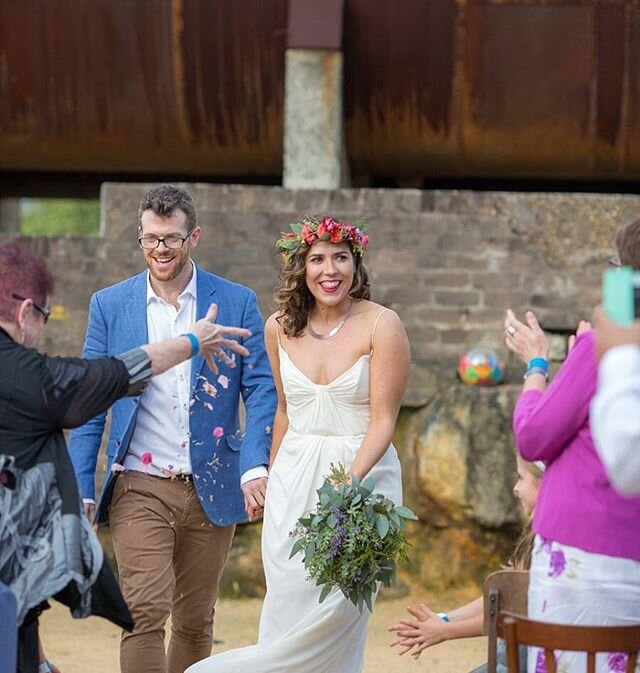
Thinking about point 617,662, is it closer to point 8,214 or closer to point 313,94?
point 313,94

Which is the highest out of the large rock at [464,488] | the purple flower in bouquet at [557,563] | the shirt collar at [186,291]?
the shirt collar at [186,291]

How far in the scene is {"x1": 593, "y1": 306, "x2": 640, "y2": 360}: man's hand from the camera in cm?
281

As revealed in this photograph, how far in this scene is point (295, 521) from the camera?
4762 mm

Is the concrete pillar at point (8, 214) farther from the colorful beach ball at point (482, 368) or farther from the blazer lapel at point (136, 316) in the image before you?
the blazer lapel at point (136, 316)

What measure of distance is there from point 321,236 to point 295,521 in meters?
1.03

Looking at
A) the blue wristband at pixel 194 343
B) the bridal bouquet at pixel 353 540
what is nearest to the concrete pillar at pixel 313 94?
the bridal bouquet at pixel 353 540

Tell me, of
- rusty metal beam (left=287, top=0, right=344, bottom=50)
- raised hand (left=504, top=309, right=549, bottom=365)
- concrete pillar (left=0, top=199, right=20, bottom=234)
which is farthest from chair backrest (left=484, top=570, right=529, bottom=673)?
concrete pillar (left=0, top=199, right=20, bottom=234)

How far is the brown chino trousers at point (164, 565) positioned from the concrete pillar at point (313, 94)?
3605mm

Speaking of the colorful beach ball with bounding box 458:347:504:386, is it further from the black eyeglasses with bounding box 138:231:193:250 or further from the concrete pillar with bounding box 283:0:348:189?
the black eyeglasses with bounding box 138:231:193:250

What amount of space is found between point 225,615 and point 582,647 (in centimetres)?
464

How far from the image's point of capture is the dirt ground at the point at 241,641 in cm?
658

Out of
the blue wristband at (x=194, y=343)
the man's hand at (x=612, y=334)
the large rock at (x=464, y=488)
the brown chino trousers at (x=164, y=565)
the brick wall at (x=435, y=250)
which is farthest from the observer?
the brick wall at (x=435, y=250)

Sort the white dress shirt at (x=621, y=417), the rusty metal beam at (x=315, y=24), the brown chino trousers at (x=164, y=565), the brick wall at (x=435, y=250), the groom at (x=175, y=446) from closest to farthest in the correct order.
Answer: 1. the white dress shirt at (x=621, y=417)
2. the brown chino trousers at (x=164, y=565)
3. the groom at (x=175, y=446)
4. the brick wall at (x=435, y=250)
5. the rusty metal beam at (x=315, y=24)

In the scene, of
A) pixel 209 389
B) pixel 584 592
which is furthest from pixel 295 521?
pixel 584 592
